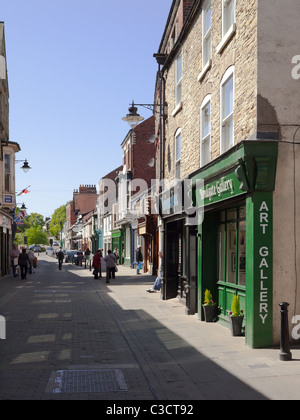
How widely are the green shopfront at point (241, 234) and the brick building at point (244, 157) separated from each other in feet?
0.06

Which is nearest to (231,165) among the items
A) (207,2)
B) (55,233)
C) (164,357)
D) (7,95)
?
(164,357)

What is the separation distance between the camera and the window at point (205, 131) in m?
13.7

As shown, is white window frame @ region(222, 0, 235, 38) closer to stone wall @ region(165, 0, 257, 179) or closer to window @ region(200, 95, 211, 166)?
stone wall @ region(165, 0, 257, 179)

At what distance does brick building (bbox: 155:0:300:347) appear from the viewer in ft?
31.3

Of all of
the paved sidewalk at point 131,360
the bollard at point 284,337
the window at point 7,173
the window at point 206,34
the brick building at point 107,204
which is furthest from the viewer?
the brick building at point 107,204

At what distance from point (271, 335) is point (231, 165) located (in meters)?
3.28

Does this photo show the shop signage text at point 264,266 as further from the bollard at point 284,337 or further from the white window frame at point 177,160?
the white window frame at point 177,160

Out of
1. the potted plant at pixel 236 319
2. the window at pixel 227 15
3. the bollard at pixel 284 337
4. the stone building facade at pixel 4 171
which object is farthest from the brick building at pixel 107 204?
the bollard at pixel 284 337

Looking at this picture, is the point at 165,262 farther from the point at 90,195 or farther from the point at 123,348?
the point at 90,195

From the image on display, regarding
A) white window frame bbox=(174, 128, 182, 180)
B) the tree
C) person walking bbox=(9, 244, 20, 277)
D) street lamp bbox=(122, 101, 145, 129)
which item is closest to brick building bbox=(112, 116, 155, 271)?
person walking bbox=(9, 244, 20, 277)

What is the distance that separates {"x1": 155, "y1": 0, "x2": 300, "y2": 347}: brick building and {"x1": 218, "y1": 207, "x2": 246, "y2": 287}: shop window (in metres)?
0.02

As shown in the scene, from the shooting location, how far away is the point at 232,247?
12.2 m

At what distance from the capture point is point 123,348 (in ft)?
32.7

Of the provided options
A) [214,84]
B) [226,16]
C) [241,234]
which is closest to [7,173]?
[214,84]
